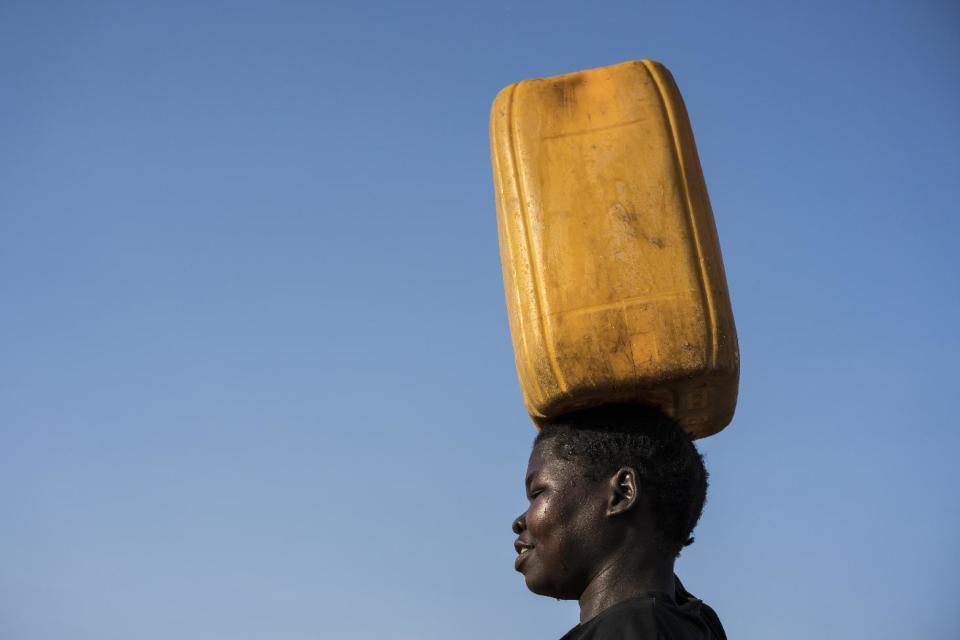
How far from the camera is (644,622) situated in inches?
136

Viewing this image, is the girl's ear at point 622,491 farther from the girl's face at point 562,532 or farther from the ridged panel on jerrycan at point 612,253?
the ridged panel on jerrycan at point 612,253

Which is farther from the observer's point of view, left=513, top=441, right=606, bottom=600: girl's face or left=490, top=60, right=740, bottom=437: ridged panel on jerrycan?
left=513, top=441, right=606, bottom=600: girl's face

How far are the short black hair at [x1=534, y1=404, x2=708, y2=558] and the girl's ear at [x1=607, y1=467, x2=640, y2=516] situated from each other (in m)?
0.03

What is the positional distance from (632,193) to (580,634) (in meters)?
1.34

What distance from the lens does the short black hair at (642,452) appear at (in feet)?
12.5

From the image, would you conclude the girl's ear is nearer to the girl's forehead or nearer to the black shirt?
the girl's forehead

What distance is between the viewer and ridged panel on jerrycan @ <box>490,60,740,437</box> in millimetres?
3539

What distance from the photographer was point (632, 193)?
360cm

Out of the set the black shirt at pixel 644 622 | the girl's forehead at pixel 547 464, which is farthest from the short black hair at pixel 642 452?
the black shirt at pixel 644 622

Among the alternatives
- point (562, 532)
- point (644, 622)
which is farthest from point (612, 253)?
point (644, 622)

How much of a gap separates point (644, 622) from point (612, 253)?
3.57ft

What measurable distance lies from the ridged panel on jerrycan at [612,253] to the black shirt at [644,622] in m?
0.63

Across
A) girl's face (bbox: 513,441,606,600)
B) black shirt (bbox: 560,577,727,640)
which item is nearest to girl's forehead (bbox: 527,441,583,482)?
girl's face (bbox: 513,441,606,600)

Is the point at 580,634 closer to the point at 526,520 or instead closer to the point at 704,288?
the point at 526,520
